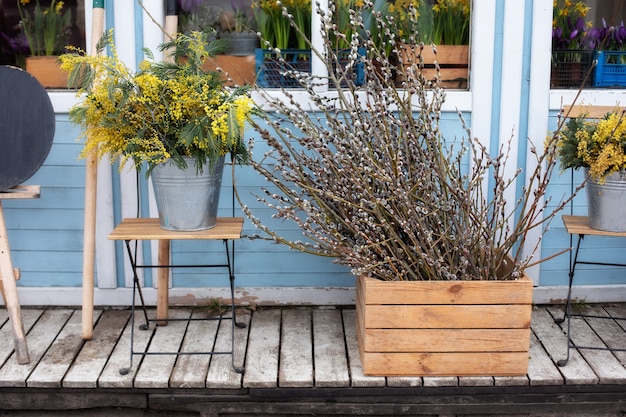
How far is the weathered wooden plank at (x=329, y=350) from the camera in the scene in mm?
2762

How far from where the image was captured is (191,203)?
2797mm

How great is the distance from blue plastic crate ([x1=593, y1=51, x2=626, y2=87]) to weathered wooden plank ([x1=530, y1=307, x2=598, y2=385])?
43.8 inches

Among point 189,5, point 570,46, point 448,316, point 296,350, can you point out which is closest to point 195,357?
point 296,350

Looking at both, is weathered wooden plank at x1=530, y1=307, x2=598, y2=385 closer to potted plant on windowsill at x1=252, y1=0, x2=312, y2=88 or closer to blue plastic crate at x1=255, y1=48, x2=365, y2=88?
blue plastic crate at x1=255, y1=48, x2=365, y2=88

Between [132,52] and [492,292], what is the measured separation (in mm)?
1926

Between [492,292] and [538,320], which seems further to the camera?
[538,320]

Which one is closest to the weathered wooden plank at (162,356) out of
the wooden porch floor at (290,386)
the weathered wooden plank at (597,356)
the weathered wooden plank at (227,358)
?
the wooden porch floor at (290,386)

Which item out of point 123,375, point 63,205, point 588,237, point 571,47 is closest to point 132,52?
point 63,205

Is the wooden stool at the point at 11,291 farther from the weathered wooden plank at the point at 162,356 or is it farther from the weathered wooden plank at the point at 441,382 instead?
the weathered wooden plank at the point at 441,382

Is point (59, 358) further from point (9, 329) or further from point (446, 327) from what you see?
point (446, 327)

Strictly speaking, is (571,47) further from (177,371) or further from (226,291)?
(177,371)

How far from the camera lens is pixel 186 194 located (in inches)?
109

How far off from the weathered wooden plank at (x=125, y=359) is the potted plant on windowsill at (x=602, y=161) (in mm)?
1907

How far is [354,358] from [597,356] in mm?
991
